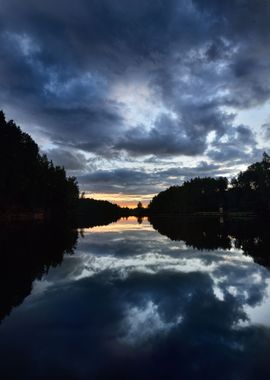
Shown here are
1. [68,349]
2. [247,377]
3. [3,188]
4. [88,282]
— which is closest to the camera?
[247,377]

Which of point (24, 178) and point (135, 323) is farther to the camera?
point (24, 178)

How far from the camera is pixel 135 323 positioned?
955 cm

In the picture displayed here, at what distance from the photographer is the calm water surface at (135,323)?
22.6 ft

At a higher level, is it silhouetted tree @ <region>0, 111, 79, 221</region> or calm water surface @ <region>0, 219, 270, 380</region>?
silhouetted tree @ <region>0, 111, 79, 221</region>

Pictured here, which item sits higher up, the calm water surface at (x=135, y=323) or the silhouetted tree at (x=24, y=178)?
the silhouetted tree at (x=24, y=178)

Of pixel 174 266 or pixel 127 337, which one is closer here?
pixel 127 337

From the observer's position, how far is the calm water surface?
689 centimetres

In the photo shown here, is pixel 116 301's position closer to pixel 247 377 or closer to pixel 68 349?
pixel 68 349

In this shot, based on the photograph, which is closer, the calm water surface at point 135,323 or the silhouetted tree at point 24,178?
the calm water surface at point 135,323

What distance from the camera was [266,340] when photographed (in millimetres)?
8312

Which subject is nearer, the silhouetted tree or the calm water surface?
the calm water surface

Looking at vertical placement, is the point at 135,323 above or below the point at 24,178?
below

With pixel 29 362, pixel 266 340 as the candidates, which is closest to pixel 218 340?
pixel 266 340

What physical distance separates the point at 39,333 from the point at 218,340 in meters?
4.52
